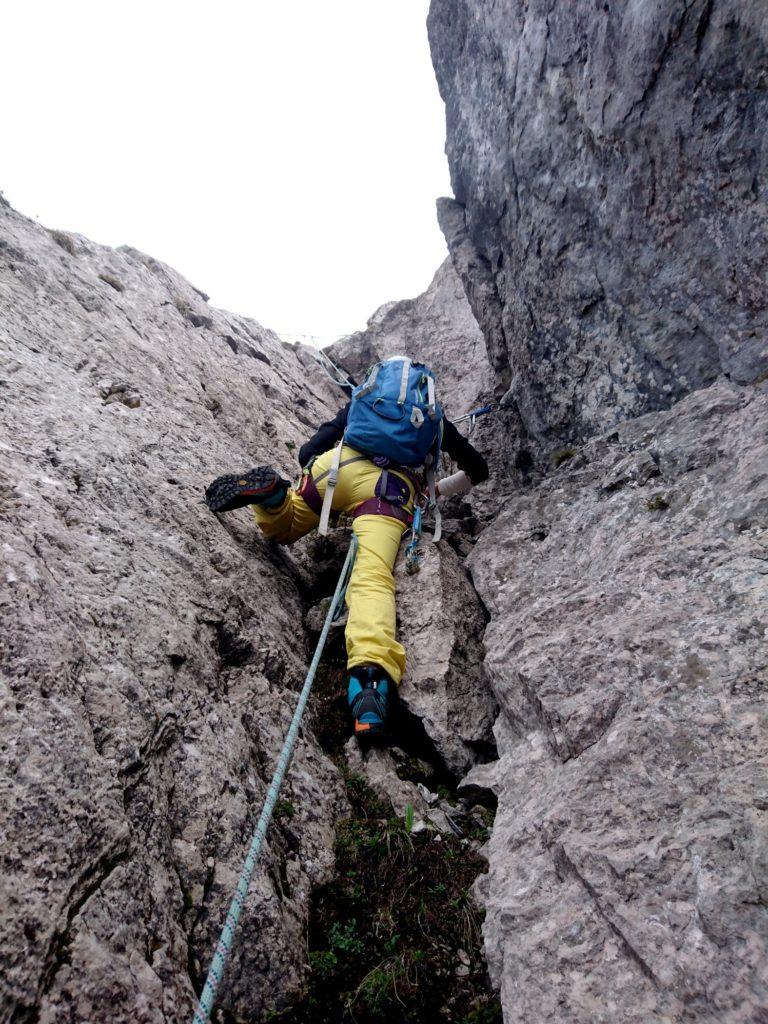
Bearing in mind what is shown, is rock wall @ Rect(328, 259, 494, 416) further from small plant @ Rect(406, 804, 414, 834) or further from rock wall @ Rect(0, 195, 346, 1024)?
small plant @ Rect(406, 804, 414, 834)

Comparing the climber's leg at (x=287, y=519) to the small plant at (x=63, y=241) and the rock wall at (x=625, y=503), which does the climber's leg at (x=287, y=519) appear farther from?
the small plant at (x=63, y=241)

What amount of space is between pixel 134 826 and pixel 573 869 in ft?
8.08

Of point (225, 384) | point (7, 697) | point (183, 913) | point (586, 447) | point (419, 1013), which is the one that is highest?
point (225, 384)

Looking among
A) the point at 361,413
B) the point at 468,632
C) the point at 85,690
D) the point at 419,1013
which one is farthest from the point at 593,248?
the point at 419,1013

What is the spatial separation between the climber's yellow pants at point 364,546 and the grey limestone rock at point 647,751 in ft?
3.31

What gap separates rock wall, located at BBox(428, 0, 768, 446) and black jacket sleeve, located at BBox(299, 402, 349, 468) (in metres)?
2.52

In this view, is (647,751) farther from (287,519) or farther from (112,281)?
(112,281)

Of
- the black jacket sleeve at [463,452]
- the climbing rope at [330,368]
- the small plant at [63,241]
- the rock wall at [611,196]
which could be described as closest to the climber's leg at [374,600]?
the black jacket sleeve at [463,452]

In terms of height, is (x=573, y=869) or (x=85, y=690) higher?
(x=85, y=690)

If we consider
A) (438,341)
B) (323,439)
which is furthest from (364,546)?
(438,341)

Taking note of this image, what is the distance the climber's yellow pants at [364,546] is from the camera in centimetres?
575

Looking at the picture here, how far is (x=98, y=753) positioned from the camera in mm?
3545

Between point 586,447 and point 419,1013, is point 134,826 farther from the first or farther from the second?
point 586,447

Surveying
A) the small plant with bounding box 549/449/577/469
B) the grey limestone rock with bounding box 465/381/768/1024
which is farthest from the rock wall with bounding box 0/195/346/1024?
the small plant with bounding box 549/449/577/469
